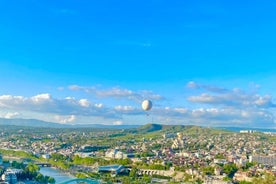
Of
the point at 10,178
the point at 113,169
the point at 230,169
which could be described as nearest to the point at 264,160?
the point at 230,169

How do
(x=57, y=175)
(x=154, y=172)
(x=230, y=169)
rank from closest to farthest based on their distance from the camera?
(x=57, y=175) → (x=154, y=172) → (x=230, y=169)

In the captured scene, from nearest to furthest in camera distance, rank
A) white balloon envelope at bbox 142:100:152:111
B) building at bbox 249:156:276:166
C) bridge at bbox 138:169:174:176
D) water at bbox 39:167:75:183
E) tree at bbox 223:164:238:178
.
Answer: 1. white balloon envelope at bbox 142:100:152:111
2. water at bbox 39:167:75:183
3. bridge at bbox 138:169:174:176
4. tree at bbox 223:164:238:178
5. building at bbox 249:156:276:166

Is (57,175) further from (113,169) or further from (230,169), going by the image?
(230,169)

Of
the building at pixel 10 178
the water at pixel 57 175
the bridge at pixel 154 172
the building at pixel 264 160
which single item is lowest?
the water at pixel 57 175

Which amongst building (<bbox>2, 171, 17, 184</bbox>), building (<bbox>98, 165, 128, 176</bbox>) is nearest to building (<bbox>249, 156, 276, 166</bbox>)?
building (<bbox>98, 165, 128, 176</bbox>)

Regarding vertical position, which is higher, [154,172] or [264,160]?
[264,160]

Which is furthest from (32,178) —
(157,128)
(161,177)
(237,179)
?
(157,128)

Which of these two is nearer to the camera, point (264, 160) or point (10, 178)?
point (10, 178)

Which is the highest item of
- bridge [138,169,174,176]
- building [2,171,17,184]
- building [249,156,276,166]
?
building [249,156,276,166]

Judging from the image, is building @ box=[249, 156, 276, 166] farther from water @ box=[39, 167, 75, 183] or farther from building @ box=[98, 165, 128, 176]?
water @ box=[39, 167, 75, 183]

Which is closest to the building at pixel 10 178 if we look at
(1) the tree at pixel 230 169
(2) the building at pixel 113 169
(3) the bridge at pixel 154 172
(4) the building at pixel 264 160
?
(2) the building at pixel 113 169

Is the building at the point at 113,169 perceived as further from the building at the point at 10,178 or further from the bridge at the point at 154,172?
the building at the point at 10,178

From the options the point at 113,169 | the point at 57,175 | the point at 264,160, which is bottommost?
the point at 57,175
